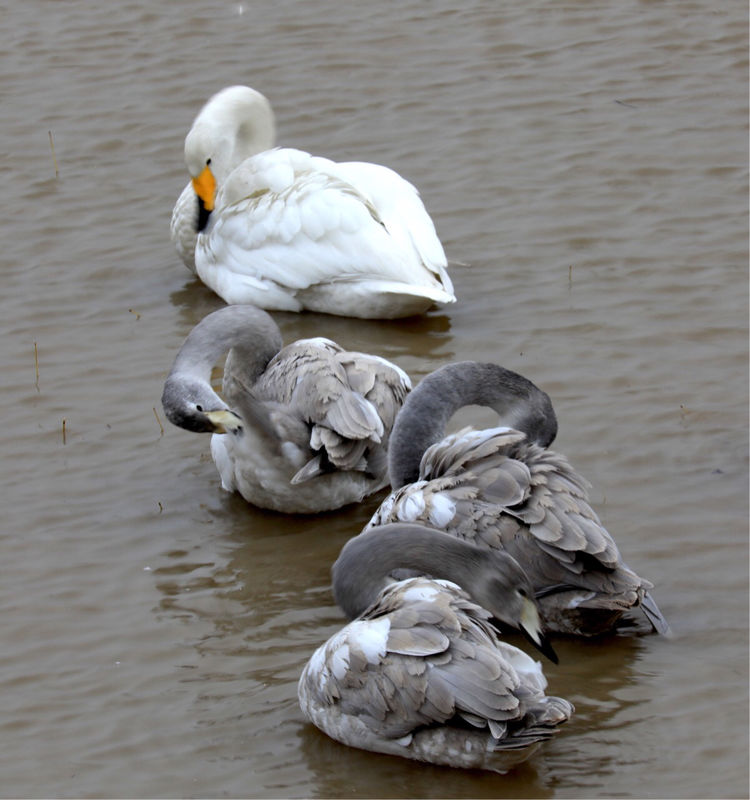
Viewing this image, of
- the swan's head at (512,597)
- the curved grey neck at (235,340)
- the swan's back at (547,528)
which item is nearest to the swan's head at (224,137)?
the curved grey neck at (235,340)

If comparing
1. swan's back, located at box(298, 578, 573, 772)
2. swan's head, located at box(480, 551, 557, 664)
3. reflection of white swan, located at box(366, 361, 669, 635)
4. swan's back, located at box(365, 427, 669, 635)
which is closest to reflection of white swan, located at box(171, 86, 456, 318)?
reflection of white swan, located at box(366, 361, 669, 635)

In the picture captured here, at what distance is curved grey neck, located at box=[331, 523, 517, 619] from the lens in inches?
185

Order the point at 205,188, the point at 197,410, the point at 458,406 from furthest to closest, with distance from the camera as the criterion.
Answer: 1. the point at 205,188
2. the point at 458,406
3. the point at 197,410

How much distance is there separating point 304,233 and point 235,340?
156 cm

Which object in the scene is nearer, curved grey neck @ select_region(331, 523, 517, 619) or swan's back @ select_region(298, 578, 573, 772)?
swan's back @ select_region(298, 578, 573, 772)

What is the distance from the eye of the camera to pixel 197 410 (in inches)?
229


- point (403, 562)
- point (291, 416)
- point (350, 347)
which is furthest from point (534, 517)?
point (350, 347)

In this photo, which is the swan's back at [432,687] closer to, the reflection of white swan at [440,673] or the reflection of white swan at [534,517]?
the reflection of white swan at [440,673]

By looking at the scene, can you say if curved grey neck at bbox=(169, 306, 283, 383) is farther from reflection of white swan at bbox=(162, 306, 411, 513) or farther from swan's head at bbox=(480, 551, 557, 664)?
swan's head at bbox=(480, 551, 557, 664)

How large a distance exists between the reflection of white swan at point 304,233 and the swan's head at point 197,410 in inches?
68.5

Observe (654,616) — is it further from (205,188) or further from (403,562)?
(205,188)

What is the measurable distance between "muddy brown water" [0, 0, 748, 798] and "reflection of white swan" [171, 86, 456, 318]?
0.59 feet

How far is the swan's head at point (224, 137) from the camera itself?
8.32 metres

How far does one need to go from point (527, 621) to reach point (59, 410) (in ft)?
9.88
